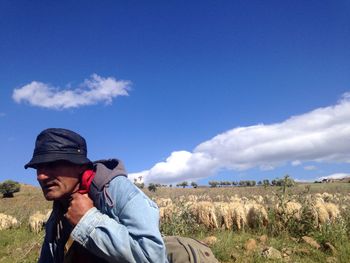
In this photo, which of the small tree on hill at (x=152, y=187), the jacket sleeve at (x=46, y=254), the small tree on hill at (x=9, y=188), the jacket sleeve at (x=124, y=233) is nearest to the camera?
the jacket sleeve at (x=124, y=233)

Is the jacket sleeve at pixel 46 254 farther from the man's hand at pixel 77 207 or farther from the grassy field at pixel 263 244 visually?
the grassy field at pixel 263 244

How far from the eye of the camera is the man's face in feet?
8.73

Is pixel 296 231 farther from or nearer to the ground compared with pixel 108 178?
nearer to the ground

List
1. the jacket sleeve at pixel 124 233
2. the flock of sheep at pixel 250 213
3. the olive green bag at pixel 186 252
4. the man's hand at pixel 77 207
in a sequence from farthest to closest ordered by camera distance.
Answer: the flock of sheep at pixel 250 213, the olive green bag at pixel 186 252, the man's hand at pixel 77 207, the jacket sleeve at pixel 124 233

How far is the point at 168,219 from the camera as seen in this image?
936 centimetres

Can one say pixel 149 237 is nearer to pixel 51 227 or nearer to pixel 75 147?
pixel 75 147

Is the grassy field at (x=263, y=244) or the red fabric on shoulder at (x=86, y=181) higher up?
the red fabric on shoulder at (x=86, y=181)

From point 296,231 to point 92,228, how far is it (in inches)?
253

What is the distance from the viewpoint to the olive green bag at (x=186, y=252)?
2.81 metres

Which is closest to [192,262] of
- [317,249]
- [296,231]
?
[317,249]

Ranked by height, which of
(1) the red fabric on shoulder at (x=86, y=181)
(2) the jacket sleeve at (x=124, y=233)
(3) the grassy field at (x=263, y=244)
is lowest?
(3) the grassy field at (x=263, y=244)

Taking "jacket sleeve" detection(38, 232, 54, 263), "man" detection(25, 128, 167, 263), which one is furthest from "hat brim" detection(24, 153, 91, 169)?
"jacket sleeve" detection(38, 232, 54, 263)

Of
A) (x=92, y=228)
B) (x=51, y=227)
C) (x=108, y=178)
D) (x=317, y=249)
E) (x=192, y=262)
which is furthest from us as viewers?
(x=317, y=249)

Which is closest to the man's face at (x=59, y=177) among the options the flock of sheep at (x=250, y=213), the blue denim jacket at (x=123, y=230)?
the blue denim jacket at (x=123, y=230)
